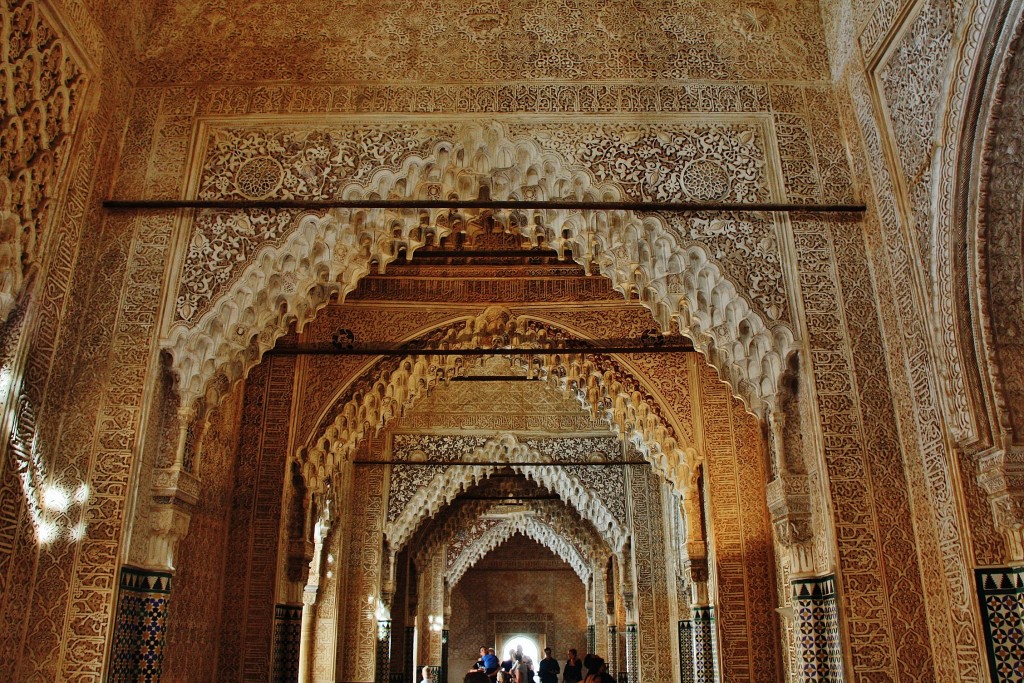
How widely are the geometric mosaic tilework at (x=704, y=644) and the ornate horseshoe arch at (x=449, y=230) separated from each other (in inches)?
A: 143

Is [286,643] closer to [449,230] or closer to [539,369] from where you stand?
[539,369]

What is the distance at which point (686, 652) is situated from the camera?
368 inches

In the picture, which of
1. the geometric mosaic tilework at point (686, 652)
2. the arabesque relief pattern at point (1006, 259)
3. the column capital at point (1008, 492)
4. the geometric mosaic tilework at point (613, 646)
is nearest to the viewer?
the column capital at point (1008, 492)

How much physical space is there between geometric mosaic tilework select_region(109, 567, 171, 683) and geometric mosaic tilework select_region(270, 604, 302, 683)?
2.16 m

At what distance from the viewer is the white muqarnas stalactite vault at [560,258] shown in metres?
4.19

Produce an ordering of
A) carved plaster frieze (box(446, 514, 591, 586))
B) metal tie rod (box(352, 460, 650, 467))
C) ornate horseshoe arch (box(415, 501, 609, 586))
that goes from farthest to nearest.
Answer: carved plaster frieze (box(446, 514, 591, 586)), ornate horseshoe arch (box(415, 501, 609, 586)), metal tie rod (box(352, 460, 650, 467))

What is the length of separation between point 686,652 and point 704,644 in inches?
54.0

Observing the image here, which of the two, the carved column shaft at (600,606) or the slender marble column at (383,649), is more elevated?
the carved column shaft at (600,606)

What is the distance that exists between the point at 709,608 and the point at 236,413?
15.3ft

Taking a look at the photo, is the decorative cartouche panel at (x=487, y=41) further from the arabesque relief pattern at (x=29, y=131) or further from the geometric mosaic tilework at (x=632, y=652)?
Result: the geometric mosaic tilework at (x=632, y=652)

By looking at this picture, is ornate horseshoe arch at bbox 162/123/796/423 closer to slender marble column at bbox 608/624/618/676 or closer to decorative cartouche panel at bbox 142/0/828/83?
decorative cartouche panel at bbox 142/0/828/83

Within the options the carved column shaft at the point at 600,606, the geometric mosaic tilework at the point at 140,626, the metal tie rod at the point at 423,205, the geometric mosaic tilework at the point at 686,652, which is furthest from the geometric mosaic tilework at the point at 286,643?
the carved column shaft at the point at 600,606

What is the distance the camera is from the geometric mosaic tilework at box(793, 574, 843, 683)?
4.39m

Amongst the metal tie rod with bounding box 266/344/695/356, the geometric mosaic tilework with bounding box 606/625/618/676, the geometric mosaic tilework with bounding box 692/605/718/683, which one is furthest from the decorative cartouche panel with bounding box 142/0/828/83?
the geometric mosaic tilework with bounding box 606/625/618/676
